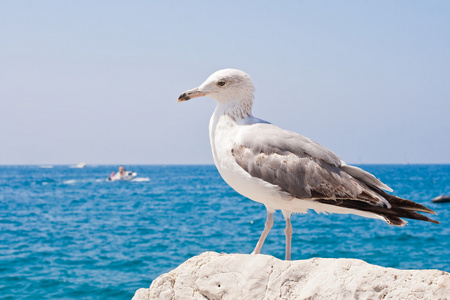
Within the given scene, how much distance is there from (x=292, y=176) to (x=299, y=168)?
0.11 m

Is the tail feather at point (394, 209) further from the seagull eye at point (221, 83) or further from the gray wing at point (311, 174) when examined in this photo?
the seagull eye at point (221, 83)

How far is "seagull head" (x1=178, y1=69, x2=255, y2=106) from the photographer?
16.9ft

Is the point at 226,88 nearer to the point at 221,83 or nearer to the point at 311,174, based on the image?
the point at 221,83

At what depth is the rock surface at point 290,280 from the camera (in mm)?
3879

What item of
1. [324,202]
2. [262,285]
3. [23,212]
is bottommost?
[23,212]

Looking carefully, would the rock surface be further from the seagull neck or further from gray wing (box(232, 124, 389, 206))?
the seagull neck

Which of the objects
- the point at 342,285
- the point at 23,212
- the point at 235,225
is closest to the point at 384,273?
the point at 342,285

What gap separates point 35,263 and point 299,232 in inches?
503

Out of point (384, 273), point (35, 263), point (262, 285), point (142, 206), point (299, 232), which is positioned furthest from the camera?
point (142, 206)

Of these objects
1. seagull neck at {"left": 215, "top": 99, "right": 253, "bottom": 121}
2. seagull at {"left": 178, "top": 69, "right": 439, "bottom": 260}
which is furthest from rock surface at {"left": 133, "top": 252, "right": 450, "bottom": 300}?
seagull neck at {"left": 215, "top": 99, "right": 253, "bottom": 121}

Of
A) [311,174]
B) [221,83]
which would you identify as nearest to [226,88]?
[221,83]

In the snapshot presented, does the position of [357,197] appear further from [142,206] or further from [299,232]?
[142,206]

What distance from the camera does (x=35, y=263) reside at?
61.3 ft

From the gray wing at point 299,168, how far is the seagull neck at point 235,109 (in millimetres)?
281
